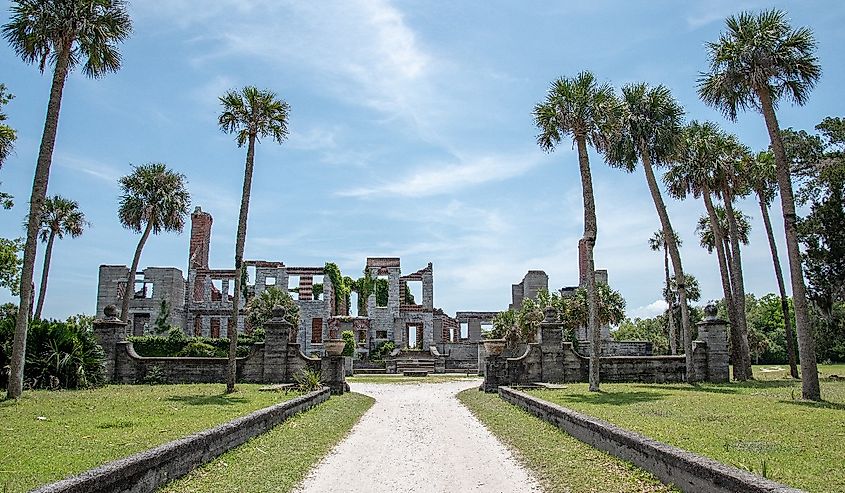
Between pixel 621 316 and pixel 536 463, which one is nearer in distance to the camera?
pixel 536 463

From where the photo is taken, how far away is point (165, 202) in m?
33.0

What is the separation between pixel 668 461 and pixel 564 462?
1881 mm

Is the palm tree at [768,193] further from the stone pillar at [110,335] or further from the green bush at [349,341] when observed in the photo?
the green bush at [349,341]

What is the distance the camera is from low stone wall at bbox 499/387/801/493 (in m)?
5.16

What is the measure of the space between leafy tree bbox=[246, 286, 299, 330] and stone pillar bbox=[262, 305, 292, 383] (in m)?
20.0

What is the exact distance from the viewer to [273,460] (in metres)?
8.62

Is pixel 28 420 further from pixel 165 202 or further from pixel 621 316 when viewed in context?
pixel 621 316

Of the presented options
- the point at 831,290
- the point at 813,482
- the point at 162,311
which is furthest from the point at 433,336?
the point at 813,482

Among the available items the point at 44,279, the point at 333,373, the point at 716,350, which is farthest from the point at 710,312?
the point at 44,279

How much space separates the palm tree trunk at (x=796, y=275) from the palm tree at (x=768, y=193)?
348 inches

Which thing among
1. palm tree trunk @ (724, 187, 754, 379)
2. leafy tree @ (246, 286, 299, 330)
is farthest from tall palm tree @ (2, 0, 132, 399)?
leafy tree @ (246, 286, 299, 330)

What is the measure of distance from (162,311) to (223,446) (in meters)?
41.2

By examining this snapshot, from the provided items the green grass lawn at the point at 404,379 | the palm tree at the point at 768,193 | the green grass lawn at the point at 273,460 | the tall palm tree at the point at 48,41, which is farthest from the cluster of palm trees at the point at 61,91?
the palm tree at the point at 768,193

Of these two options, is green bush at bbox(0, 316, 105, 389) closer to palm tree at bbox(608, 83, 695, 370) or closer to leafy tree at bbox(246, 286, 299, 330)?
palm tree at bbox(608, 83, 695, 370)
